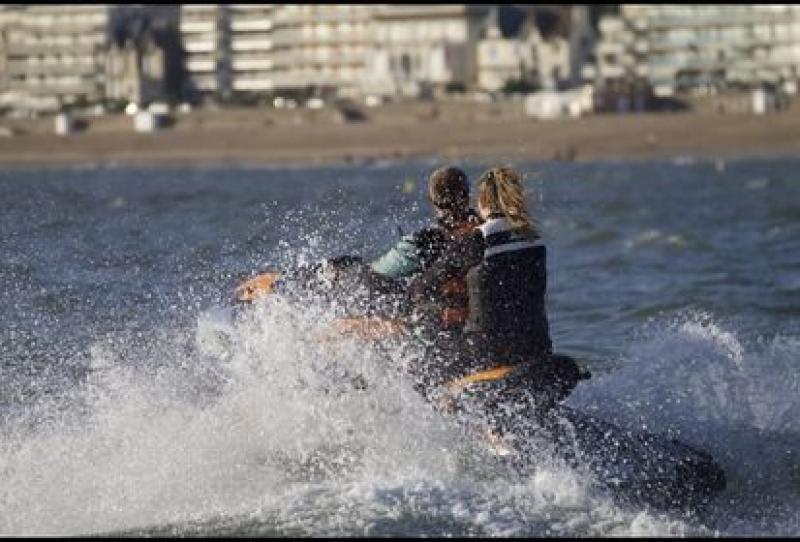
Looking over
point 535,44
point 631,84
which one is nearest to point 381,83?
point 535,44

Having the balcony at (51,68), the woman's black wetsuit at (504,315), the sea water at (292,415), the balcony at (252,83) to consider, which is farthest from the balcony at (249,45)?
the woman's black wetsuit at (504,315)

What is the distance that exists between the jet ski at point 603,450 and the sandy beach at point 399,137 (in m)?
66.8

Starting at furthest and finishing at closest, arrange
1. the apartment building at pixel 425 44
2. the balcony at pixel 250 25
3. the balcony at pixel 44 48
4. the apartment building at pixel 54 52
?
the balcony at pixel 250 25
the apartment building at pixel 425 44
the balcony at pixel 44 48
the apartment building at pixel 54 52

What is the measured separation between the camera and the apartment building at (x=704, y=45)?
115500 millimetres

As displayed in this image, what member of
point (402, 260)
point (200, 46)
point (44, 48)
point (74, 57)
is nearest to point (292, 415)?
point (402, 260)

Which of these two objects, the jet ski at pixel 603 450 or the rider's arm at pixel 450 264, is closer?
the jet ski at pixel 603 450

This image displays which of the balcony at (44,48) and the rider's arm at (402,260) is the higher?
the balcony at (44,48)

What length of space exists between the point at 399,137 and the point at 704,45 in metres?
37.8

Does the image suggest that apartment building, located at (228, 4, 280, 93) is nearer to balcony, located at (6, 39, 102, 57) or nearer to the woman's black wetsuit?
balcony, located at (6, 39, 102, 57)

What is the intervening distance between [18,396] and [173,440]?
1.47 metres

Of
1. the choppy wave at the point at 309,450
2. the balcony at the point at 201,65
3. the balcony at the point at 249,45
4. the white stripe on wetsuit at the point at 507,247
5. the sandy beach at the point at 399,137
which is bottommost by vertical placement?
the sandy beach at the point at 399,137

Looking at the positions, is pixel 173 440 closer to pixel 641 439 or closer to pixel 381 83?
pixel 641 439

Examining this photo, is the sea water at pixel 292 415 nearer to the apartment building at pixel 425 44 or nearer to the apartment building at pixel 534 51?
the apartment building at pixel 425 44

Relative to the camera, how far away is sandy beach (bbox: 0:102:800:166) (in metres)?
80.6
